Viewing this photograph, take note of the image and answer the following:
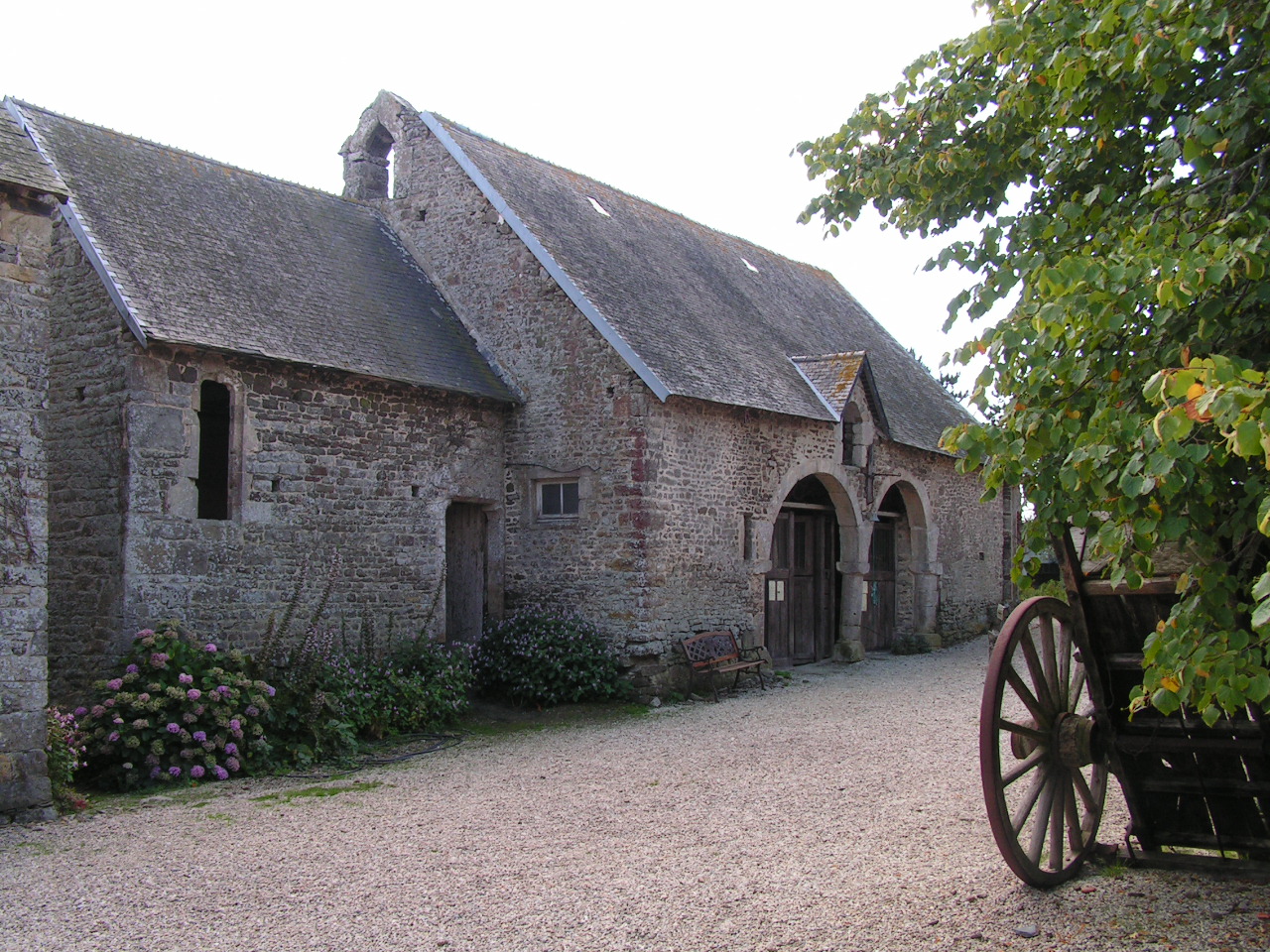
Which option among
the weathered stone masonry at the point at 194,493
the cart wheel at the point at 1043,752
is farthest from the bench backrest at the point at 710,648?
the cart wheel at the point at 1043,752

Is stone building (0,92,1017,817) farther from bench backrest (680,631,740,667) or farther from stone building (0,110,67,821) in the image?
bench backrest (680,631,740,667)

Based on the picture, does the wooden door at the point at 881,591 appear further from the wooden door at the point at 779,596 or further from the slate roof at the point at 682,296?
the wooden door at the point at 779,596

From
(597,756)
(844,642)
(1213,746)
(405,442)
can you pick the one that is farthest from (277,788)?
(844,642)

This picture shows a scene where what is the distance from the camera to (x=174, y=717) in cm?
834

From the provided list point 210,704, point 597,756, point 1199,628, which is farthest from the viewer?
point 597,756

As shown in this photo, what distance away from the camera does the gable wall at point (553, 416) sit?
12273 mm

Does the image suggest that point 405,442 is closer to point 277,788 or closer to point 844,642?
point 277,788

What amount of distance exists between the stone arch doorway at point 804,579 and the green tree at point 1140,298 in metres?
9.37

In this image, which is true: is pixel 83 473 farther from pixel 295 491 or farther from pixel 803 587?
pixel 803 587

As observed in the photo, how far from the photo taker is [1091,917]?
4.89 m

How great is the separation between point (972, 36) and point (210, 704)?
7174 mm

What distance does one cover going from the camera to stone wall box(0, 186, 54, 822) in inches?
271

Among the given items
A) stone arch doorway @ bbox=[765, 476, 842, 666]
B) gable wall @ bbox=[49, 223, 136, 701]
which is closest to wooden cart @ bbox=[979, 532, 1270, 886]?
gable wall @ bbox=[49, 223, 136, 701]

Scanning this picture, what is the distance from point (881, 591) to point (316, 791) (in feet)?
38.9
